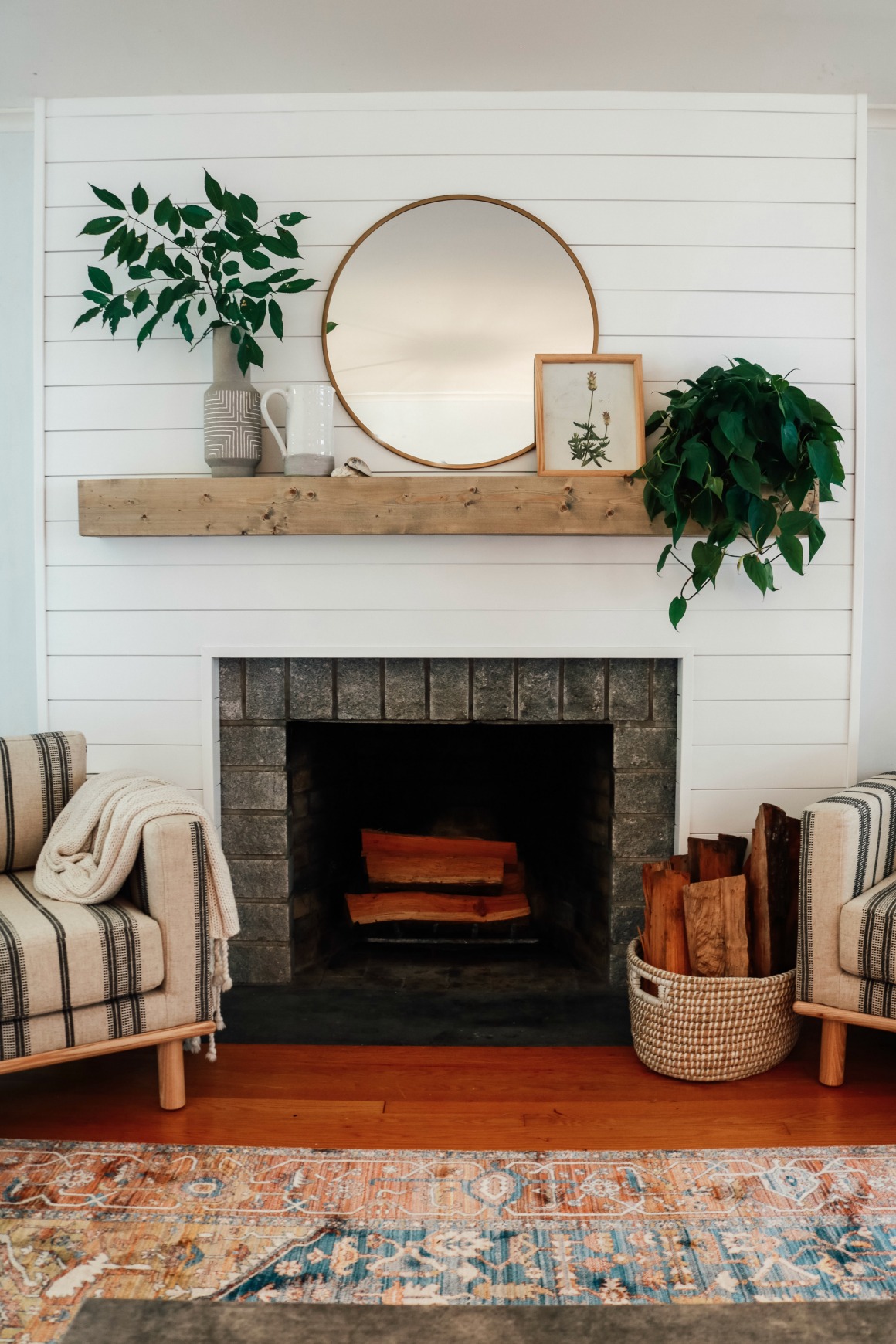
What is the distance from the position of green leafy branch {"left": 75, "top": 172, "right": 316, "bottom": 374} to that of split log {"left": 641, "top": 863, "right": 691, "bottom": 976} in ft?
5.30

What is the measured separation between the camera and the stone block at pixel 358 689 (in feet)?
8.55

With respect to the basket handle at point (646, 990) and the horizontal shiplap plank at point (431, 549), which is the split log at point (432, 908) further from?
the horizontal shiplap plank at point (431, 549)

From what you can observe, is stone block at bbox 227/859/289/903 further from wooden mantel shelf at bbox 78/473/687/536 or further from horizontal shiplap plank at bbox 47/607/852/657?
wooden mantel shelf at bbox 78/473/687/536

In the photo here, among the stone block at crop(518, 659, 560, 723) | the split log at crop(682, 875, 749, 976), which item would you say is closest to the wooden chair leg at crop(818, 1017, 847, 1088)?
the split log at crop(682, 875, 749, 976)

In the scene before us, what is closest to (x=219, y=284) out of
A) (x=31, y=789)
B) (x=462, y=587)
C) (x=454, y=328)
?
(x=454, y=328)

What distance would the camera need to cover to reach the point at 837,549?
257 cm

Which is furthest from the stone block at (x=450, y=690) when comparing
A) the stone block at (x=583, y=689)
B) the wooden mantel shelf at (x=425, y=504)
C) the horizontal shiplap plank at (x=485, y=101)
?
the horizontal shiplap plank at (x=485, y=101)

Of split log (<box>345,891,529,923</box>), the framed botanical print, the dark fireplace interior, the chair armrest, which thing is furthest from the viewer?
split log (<box>345,891,529,923</box>)

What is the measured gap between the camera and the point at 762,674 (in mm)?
2588

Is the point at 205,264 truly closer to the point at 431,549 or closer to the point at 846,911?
the point at 431,549

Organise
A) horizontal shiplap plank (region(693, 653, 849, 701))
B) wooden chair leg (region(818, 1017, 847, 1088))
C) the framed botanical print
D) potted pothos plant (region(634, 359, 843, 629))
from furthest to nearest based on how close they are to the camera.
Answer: horizontal shiplap plank (region(693, 653, 849, 701)) < the framed botanical print < potted pothos plant (region(634, 359, 843, 629)) < wooden chair leg (region(818, 1017, 847, 1088))

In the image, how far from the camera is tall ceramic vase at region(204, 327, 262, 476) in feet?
7.91

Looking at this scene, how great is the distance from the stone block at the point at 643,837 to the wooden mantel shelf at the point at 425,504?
0.80 m

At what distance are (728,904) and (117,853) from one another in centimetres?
134
